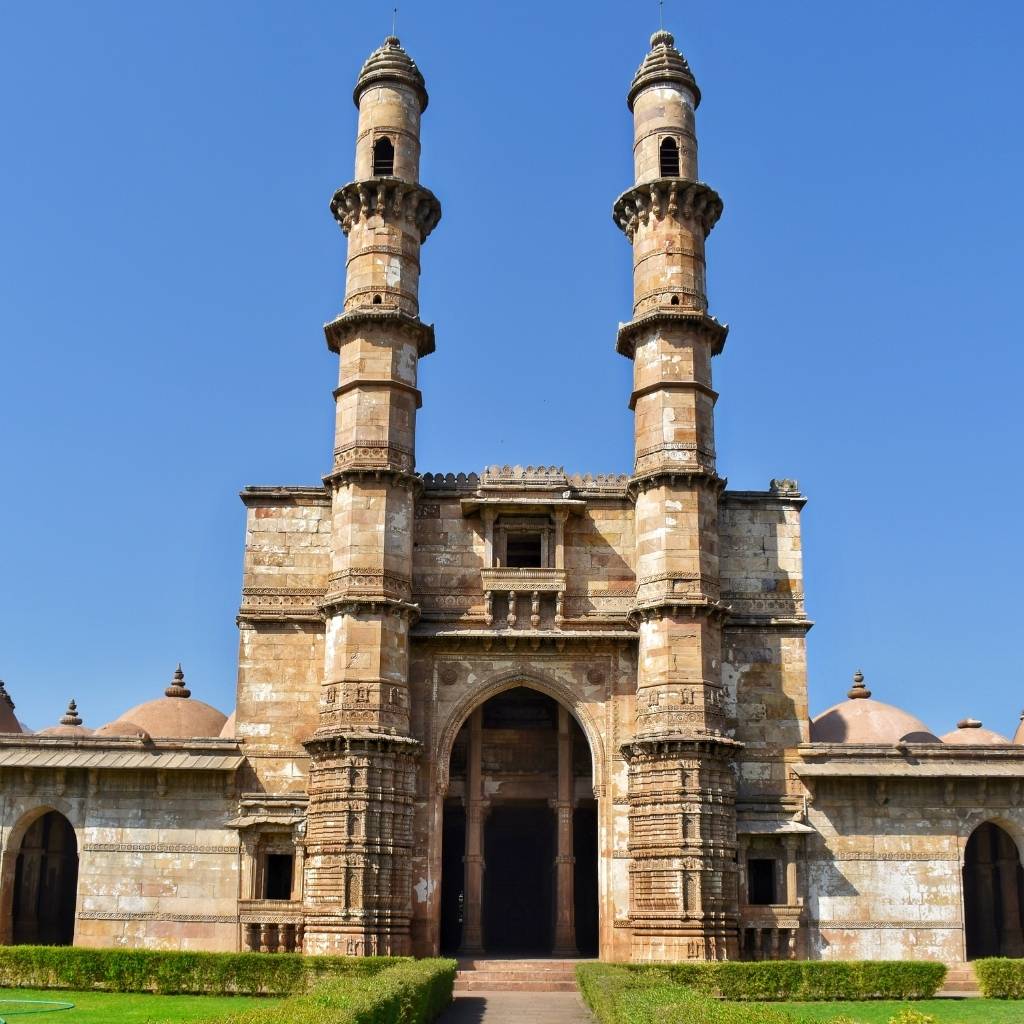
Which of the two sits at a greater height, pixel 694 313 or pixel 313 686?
pixel 694 313

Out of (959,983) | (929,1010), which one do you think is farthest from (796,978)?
(959,983)

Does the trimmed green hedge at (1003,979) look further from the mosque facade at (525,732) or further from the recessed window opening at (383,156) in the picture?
the recessed window opening at (383,156)

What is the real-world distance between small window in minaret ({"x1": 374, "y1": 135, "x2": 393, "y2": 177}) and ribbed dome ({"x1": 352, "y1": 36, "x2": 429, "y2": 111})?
160 centimetres

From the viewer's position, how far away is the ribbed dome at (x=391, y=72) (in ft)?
102

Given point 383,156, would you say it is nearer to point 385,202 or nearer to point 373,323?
point 385,202

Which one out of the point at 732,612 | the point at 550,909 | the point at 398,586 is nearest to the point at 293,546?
the point at 398,586

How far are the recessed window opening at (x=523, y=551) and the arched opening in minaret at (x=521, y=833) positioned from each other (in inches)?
130

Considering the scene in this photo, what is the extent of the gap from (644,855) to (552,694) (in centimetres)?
409

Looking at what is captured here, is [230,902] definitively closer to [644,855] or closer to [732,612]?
[644,855]

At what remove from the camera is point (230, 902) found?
88.1 feet

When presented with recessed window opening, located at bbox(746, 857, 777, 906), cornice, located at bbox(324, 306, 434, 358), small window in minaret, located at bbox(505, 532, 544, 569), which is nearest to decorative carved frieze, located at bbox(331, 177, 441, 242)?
cornice, located at bbox(324, 306, 434, 358)

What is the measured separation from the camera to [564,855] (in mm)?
28156

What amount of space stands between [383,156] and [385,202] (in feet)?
4.98

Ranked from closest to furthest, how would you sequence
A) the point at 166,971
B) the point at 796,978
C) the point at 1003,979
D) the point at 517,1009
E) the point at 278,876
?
the point at 517,1009
the point at 166,971
the point at 796,978
the point at 1003,979
the point at 278,876
